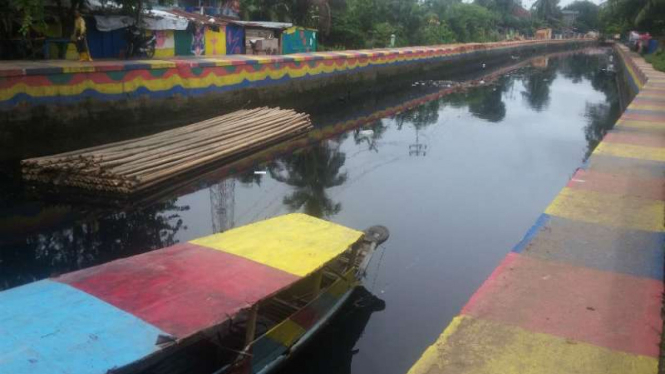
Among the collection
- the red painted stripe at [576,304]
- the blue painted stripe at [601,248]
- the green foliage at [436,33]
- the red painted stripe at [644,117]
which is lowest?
the red painted stripe at [576,304]

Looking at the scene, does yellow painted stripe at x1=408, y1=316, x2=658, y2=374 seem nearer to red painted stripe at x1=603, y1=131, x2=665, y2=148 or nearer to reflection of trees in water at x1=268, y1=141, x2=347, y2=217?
reflection of trees in water at x1=268, y1=141, x2=347, y2=217

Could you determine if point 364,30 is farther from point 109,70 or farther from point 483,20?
point 483,20

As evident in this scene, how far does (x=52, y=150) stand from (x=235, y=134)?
4048 mm

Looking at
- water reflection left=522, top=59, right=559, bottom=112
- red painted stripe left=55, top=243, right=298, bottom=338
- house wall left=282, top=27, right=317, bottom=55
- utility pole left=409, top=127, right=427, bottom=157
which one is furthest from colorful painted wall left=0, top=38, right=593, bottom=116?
red painted stripe left=55, top=243, right=298, bottom=338

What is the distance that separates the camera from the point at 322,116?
21.0 meters

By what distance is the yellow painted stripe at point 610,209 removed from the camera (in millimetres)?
7242

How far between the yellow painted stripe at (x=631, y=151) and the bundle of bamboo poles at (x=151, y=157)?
25.3 feet

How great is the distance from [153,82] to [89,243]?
762 cm

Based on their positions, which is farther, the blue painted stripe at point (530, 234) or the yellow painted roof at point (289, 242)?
the blue painted stripe at point (530, 234)

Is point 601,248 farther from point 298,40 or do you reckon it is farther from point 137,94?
point 298,40

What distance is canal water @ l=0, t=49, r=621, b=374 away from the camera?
276 inches

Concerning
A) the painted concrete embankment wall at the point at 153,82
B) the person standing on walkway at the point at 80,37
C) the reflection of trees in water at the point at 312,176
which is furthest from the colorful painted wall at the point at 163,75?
the reflection of trees in water at the point at 312,176

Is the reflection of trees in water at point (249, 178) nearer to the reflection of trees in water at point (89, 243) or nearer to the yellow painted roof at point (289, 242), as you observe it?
the reflection of trees in water at point (89, 243)

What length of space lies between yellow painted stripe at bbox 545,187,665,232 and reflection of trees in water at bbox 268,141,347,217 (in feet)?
13.5
